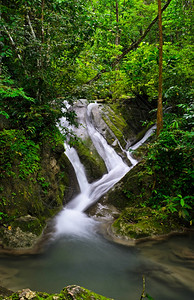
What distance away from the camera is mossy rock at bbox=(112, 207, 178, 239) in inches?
164

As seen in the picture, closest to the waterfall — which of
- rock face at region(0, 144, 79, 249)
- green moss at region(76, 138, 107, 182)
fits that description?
green moss at region(76, 138, 107, 182)

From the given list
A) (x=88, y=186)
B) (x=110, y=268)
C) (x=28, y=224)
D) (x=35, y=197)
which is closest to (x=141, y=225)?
(x=110, y=268)

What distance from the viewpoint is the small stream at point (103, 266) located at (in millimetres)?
2645

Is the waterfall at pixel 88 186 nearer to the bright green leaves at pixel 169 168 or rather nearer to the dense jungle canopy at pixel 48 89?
the dense jungle canopy at pixel 48 89

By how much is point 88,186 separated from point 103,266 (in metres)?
3.70

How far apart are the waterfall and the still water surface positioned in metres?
0.75

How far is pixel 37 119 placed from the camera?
448 centimetres

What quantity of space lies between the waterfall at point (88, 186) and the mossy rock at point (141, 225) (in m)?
0.83

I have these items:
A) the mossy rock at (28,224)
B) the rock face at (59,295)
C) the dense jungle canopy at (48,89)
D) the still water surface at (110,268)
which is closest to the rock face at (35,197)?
the mossy rock at (28,224)

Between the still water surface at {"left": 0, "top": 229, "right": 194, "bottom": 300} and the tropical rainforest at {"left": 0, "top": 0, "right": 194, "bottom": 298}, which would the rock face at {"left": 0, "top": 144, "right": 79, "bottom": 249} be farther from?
the still water surface at {"left": 0, "top": 229, "right": 194, "bottom": 300}

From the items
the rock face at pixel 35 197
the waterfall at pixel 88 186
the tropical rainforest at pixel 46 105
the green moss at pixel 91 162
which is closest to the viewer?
the rock face at pixel 35 197

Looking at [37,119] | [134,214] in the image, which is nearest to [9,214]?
[37,119]

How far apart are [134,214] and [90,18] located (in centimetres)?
464

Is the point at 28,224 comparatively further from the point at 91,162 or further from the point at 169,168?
the point at 91,162
